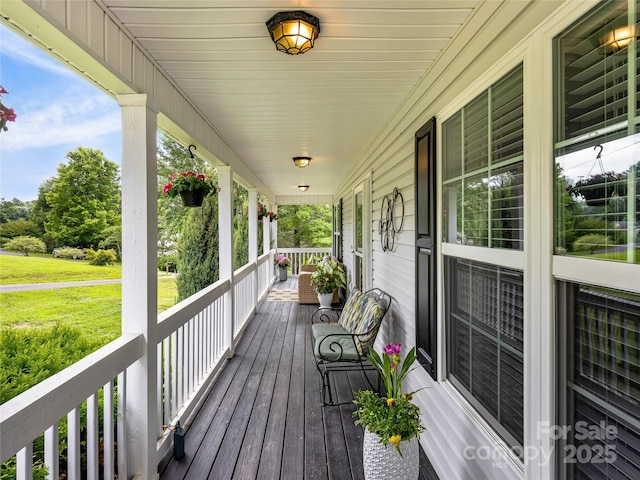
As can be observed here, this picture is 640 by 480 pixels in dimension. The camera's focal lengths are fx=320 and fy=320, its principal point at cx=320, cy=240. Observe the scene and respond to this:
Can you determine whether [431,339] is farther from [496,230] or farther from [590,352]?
[590,352]

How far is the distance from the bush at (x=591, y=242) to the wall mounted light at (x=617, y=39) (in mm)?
513

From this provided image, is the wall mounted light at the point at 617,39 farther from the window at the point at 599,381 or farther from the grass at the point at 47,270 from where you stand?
the grass at the point at 47,270

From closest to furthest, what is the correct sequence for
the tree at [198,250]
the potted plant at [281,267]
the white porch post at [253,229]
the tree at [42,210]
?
the tree at [42,210] → the tree at [198,250] → the white porch post at [253,229] → the potted plant at [281,267]

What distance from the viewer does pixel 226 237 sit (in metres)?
3.82

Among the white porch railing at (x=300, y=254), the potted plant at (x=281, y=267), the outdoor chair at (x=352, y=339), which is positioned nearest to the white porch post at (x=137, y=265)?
the outdoor chair at (x=352, y=339)

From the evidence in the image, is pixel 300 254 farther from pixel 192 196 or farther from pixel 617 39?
pixel 617 39

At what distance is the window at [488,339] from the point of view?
4.28 feet

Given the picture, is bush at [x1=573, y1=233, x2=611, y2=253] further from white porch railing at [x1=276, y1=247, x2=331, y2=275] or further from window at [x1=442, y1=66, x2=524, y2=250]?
white porch railing at [x1=276, y1=247, x2=331, y2=275]

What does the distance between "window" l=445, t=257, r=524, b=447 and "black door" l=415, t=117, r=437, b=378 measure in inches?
6.2

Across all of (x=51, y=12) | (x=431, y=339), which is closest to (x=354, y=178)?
(x=431, y=339)

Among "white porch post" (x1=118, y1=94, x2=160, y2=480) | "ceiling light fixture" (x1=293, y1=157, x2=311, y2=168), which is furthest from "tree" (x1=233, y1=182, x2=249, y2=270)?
"white porch post" (x1=118, y1=94, x2=160, y2=480)

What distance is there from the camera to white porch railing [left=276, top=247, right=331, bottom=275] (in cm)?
1084

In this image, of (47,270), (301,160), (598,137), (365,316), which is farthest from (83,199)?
(301,160)

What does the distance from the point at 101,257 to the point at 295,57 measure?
200 cm
